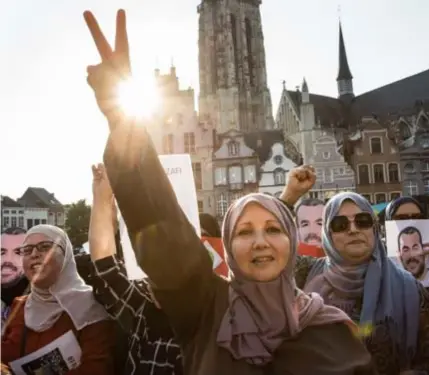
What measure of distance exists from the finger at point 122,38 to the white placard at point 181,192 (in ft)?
3.52

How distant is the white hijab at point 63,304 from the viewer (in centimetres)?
251

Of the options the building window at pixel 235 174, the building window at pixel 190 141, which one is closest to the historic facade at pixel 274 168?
the building window at pixel 235 174

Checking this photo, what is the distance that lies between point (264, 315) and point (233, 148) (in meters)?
28.9

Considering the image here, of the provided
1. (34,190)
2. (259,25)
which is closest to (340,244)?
(259,25)

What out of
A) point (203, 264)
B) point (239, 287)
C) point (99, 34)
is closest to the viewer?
point (99, 34)

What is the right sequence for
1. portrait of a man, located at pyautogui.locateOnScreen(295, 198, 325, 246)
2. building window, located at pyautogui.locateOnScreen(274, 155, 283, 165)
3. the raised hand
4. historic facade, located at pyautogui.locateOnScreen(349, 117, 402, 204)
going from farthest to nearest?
1. historic facade, located at pyautogui.locateOnScreen(349, 117, 402, 204)
2. building window, located at pyautogui.locateOnScreen(274, 155, 283, 165)
3. portrait of a man, located at pyautogui.locateOnScreen(295, 198, 325, 246)
4. the raised hand

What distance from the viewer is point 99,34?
1.43 metres

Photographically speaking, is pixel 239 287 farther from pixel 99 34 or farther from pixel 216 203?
pixel 216 203

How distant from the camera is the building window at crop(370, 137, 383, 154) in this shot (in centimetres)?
3272

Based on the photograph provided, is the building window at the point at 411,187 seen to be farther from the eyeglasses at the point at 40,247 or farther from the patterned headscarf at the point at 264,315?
the patterned headscarf at the point at 264,315

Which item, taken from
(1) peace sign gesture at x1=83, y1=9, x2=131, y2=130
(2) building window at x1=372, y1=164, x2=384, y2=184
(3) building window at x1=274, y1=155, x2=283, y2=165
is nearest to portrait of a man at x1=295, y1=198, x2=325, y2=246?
(1) peace sign gesture at x1=83, y1=9, x2=131, y2=130

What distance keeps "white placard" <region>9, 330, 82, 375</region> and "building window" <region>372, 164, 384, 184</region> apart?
31.2 m

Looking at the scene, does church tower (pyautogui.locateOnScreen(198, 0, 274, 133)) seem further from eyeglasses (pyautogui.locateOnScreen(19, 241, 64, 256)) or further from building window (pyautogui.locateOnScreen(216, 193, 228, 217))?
eyeglasses (pyautogui.locateOnScreen(19, 241, 64, 256))

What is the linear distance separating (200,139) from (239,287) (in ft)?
94.7
